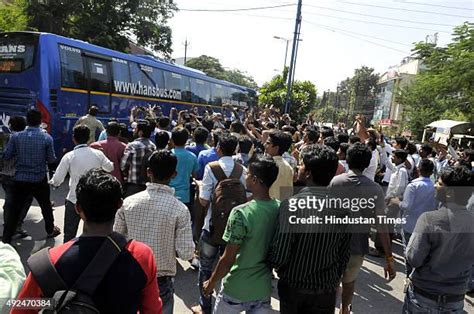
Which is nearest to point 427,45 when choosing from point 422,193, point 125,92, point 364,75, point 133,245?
point 125,92

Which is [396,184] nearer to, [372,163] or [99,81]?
[372,163]

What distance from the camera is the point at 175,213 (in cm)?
256

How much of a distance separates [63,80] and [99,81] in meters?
1.28

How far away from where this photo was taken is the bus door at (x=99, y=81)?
9531 mm

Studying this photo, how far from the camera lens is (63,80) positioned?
28.4ft

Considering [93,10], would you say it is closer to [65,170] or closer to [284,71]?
[284,71]

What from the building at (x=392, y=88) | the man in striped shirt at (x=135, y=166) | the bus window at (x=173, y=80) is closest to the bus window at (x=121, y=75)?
the bus window at (x=173, y=80)

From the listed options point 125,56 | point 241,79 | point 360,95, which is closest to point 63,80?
point 125,56

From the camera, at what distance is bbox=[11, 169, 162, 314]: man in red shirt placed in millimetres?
1475

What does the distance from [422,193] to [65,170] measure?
3950mm

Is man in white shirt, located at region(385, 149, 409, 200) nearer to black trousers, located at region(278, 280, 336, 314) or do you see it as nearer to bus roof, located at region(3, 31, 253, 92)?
black trousers, located at region(278, 280, 336, 314)

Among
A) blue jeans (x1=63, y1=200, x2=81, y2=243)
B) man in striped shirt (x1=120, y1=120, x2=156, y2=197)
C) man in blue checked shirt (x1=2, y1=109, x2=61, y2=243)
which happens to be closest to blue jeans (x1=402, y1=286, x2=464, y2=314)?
man in striped shirt (x1=120, y1=120, x2=156, y2=197)

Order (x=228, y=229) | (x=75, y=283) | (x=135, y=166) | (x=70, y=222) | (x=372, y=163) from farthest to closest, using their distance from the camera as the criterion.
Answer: (x=372, y=163), (x=135, y=166), (x=70, y=222), (x=228, y=229), (x=75, y=283)

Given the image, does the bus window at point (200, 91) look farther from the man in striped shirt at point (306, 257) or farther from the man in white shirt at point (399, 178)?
the man in striped shirt at point (306, 257)
